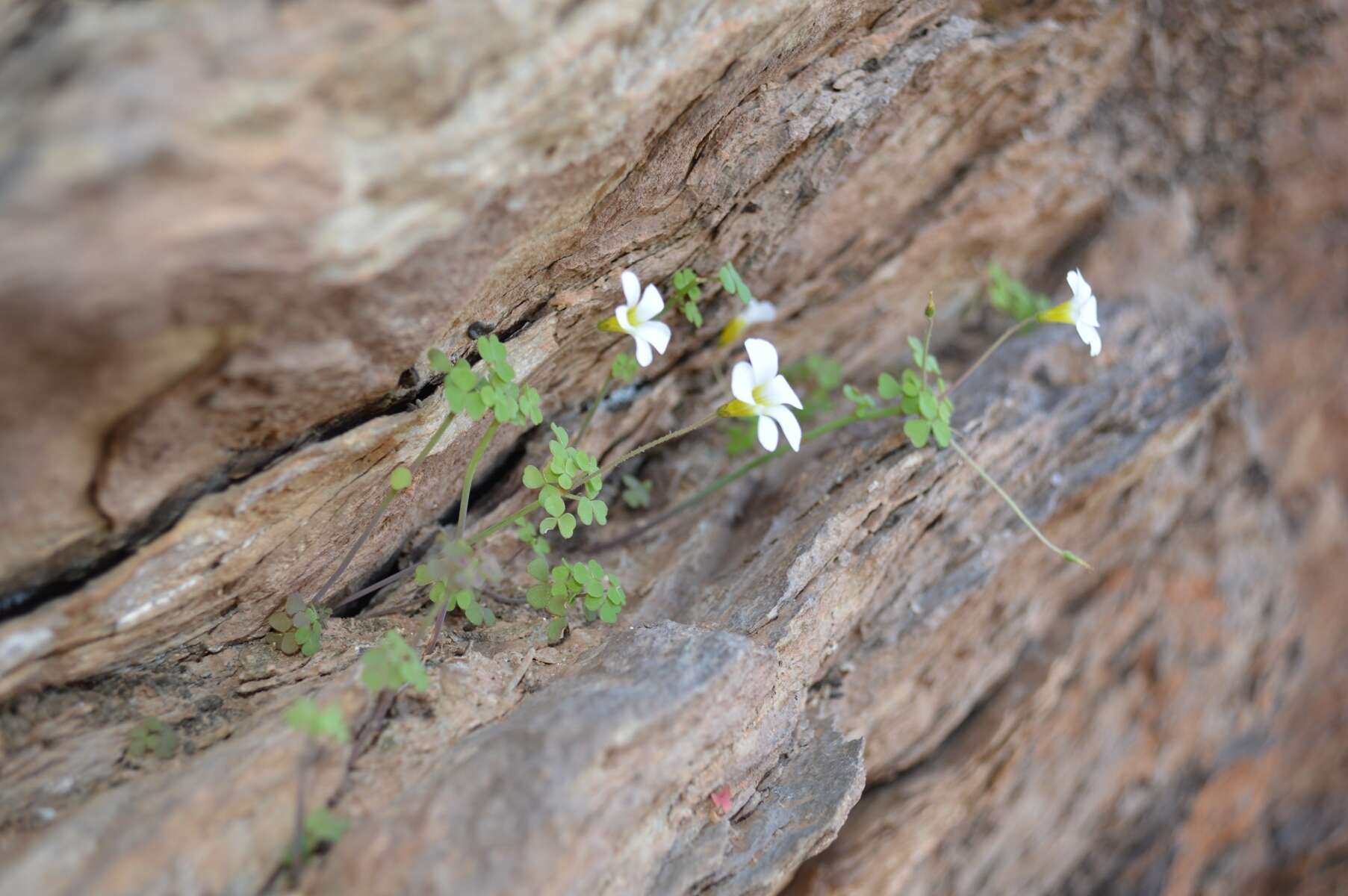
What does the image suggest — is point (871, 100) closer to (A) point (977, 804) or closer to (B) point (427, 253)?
(B) point (427, 253)

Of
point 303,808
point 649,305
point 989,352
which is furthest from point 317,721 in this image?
point 989,352

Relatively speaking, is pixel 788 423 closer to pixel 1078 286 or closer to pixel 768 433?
pixel 768 433

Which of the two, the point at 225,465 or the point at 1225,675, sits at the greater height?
the point at 225,465

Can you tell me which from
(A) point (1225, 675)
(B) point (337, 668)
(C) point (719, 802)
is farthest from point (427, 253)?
(A) point (1225, 675)

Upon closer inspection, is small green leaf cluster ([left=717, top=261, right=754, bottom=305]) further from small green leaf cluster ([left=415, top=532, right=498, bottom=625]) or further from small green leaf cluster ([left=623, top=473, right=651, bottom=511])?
small green leaf cluster ([left=415, top=532, right=498, bottom=625])

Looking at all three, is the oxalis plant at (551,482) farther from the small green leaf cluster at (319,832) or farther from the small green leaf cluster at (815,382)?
the small green leaf cluster at (815,382)

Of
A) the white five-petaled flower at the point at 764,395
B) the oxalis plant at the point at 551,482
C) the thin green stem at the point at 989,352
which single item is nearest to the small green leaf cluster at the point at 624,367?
the oxalis plant at the point at 551,482

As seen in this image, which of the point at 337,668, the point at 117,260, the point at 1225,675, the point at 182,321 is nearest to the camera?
the point at 117,260
